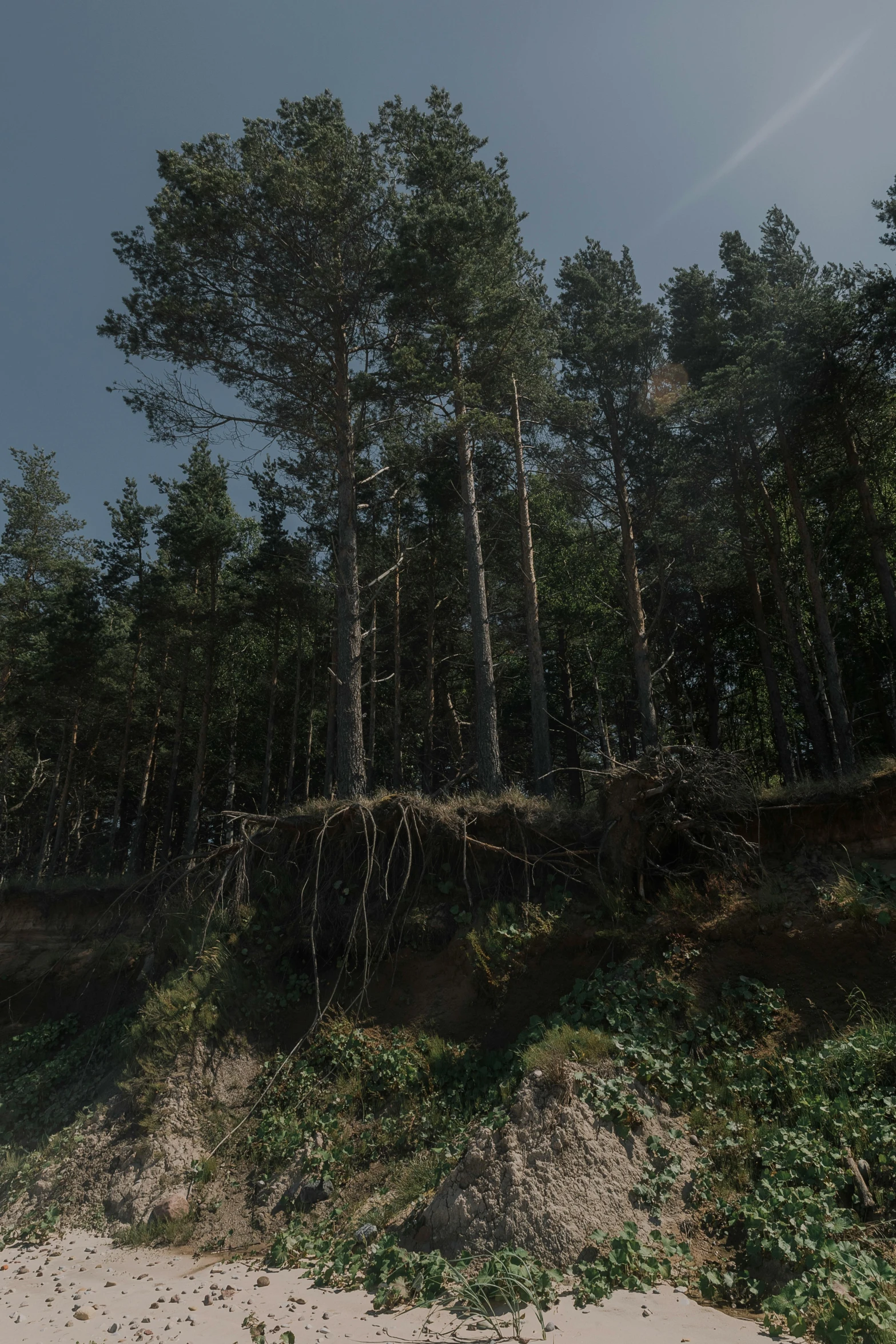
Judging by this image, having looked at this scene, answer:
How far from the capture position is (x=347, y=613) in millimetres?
13531

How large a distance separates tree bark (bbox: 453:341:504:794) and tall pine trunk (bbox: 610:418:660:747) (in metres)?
3.09

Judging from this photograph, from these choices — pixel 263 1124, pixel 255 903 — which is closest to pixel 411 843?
pixel 255 903

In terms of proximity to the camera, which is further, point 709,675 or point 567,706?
point 567,706

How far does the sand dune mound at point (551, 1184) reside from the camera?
19.1 ft

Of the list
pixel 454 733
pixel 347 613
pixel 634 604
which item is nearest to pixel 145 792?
pixel 454 733

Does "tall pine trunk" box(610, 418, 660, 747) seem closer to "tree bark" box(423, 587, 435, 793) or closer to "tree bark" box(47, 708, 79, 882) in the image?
"tree bark" box(423, 587, 435, 793)

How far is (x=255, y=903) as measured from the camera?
1112 centimetres

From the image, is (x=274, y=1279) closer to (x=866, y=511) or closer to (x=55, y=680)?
(x=866, y=511)

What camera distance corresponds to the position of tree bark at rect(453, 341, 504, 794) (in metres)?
13.5

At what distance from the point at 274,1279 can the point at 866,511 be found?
1547cm

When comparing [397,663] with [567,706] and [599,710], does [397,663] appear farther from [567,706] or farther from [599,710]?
[599,710]

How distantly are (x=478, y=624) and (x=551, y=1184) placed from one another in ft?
32.2

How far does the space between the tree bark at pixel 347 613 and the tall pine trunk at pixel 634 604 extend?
578cm

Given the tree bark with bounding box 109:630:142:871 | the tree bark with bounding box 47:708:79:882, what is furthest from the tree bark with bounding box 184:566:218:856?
the tree bark with bounding box 47:708:79:882
